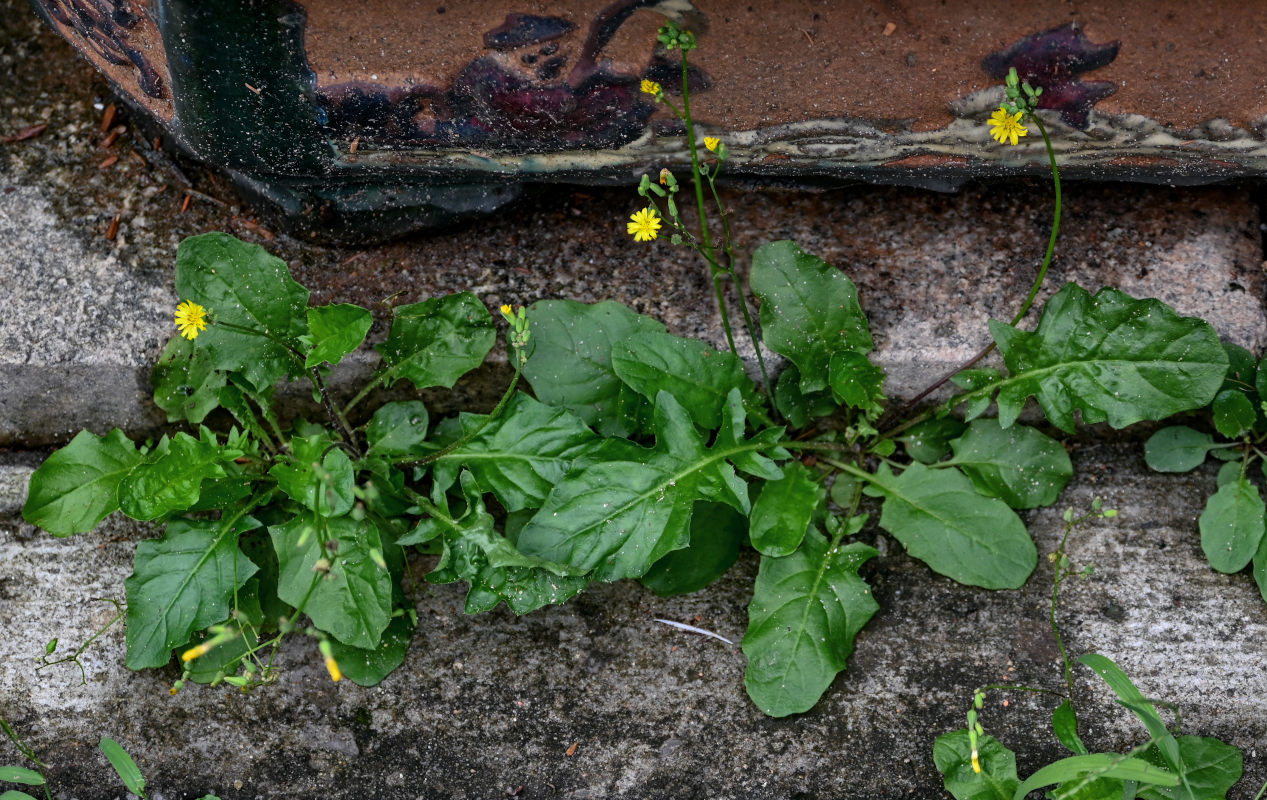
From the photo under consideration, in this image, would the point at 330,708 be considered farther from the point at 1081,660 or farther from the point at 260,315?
the point at 1081,660

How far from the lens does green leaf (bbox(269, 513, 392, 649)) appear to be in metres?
2.10

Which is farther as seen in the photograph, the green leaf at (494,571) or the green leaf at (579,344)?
the green leaf at (579,344)

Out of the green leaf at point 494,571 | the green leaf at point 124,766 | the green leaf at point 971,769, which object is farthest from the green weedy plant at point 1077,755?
the green leaf at point 124,766

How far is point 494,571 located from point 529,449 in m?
0.28

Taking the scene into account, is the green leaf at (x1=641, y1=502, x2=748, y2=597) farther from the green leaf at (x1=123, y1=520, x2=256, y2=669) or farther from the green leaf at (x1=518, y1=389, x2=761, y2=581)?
the green leaf at (x1=123, y1=520, x2=256, y2=669)

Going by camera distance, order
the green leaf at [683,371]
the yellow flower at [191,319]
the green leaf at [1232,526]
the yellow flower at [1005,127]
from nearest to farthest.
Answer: the yellow flower at [1005,127] → the yellow flower at [191,319] → the green leaf at [683,371] → the green leaf at [1232,526]

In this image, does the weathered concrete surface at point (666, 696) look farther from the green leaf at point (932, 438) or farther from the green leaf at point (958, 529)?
the green leaf at point (932, 438)

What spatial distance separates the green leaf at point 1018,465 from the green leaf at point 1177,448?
0.25m

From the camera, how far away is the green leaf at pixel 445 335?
222 centimetres

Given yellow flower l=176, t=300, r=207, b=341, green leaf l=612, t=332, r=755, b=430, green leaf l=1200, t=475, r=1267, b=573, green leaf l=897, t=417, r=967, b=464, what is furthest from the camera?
green leaf l=897, t=417, r=967, b=464

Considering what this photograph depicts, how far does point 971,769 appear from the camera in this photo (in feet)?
7.15

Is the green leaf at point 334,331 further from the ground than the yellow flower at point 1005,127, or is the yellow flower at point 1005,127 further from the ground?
the yellow flower at point 1005,127

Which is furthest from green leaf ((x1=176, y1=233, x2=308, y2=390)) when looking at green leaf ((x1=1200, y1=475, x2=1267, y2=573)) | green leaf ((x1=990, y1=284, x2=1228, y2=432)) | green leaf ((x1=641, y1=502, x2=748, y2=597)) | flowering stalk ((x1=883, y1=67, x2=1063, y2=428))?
green leaf ((x1=1200, y1=475, x2=1267, y2=573))

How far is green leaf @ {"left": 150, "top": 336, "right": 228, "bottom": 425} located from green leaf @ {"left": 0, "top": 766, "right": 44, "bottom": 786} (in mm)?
832
